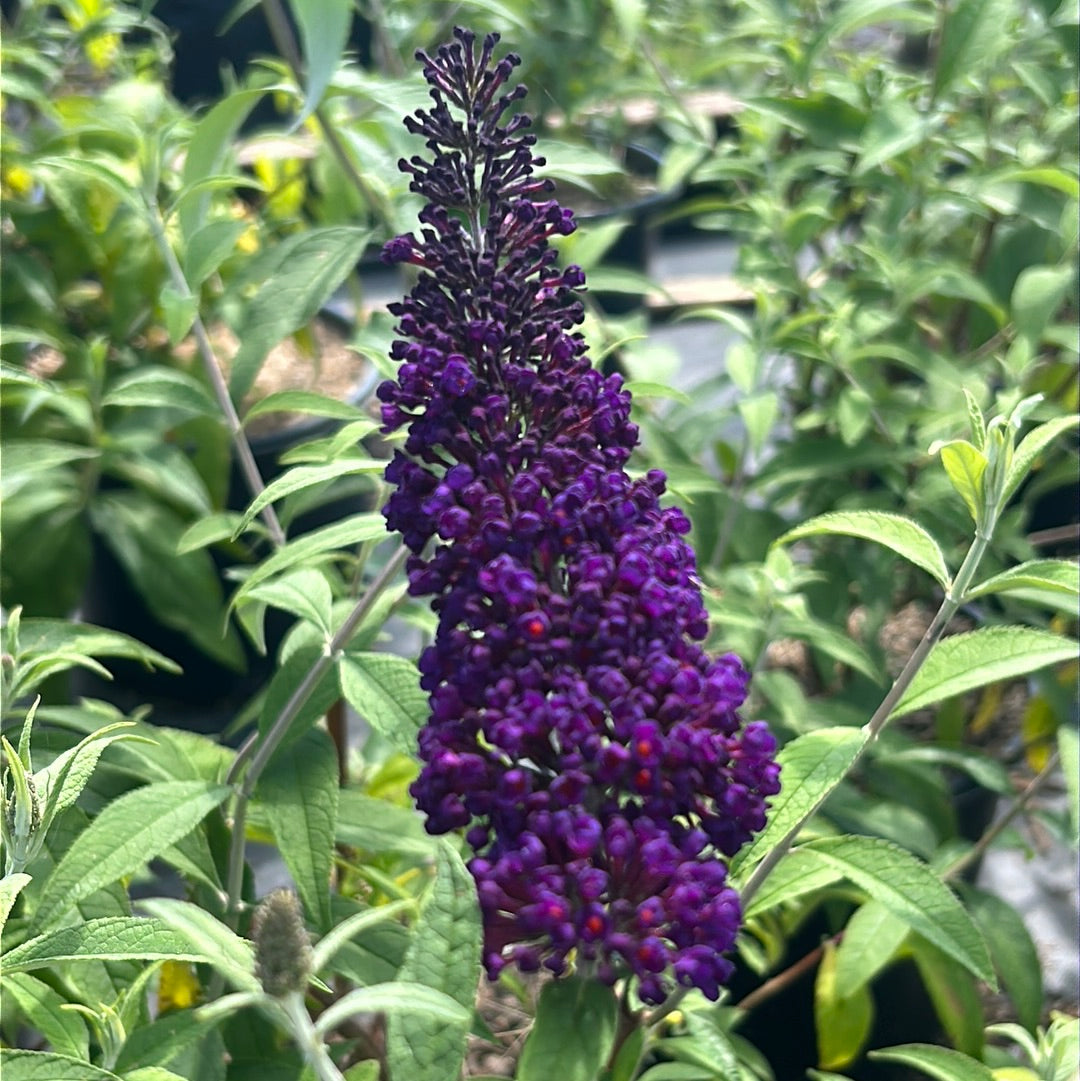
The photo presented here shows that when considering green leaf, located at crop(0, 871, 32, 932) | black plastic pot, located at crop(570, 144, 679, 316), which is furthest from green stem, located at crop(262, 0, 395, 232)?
black plastic pot, located at crop(570, 144, 679, 316)

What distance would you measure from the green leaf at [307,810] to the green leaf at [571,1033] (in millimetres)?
257

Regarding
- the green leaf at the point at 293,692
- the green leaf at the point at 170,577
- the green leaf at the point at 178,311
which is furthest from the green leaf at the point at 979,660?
the green leaf at the point at 170,577

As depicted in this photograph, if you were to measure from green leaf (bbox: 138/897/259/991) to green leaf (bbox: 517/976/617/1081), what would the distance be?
0.50ft

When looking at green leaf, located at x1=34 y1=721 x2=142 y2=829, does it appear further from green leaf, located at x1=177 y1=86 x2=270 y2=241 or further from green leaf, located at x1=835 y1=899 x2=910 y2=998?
green leaf, located at x1=835 y1=899 x2=910 y2=998

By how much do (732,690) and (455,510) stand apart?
0.17m

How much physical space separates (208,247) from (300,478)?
0.38 m

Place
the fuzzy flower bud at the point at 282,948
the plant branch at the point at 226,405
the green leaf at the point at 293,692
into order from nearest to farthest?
the fuzzy flower bud at the point at 282,948 < the green leaf at the point at 293,692 < the plant branch at the point at 226,405

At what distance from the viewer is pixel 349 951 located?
0.91 metres

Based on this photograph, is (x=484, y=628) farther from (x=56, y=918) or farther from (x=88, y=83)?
(x=88, y=83)

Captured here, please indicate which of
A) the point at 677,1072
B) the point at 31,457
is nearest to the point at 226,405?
the point at 31,457

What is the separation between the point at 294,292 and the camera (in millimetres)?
1132

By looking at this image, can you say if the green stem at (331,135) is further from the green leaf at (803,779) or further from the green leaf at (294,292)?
the green leaf at (803,779)

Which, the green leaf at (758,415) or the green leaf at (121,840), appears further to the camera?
the green leaf at (758,415)

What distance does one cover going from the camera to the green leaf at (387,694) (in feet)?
2.71
